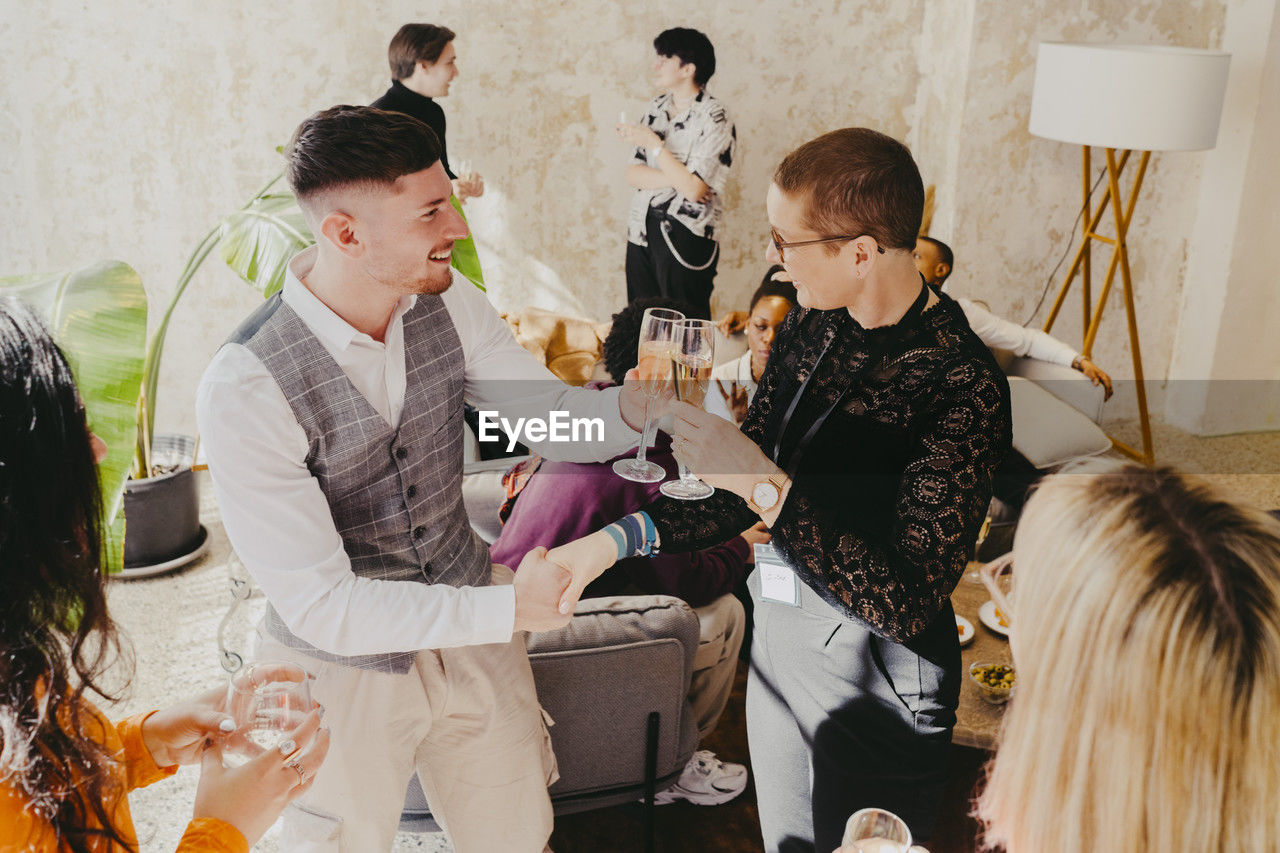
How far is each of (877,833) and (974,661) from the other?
140 centimetres

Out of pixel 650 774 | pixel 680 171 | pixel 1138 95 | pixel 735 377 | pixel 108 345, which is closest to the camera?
pixel 650 774

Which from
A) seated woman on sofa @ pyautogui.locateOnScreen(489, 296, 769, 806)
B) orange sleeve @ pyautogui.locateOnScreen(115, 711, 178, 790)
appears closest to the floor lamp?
seated woman on sofa @ pyautogui.locateOnScreen(489, 296, 769, 806)

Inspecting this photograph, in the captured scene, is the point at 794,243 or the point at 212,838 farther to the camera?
the point at 794,243

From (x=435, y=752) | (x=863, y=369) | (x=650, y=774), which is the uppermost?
(x=863, y=369)

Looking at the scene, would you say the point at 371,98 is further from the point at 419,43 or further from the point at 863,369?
the point at 863,369

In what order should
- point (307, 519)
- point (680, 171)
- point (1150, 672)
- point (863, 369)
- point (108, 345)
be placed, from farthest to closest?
point (680, 171)
point (108, 345)
point (863, 369)
point (307, 519)
point (1150, 672)

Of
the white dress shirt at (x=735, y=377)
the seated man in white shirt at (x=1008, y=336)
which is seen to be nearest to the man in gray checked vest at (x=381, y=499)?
the white dress shirt at (x=735, y=377)

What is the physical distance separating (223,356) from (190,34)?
383cm

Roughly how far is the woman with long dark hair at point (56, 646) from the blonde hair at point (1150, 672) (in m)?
0.85

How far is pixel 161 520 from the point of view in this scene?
3.65 meters

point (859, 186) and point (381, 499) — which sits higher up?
point (859, 186)

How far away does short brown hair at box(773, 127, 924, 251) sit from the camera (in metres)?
1.46

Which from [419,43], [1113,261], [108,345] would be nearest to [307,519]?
[108,345]

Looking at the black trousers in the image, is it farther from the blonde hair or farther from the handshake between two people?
the blonde hair
